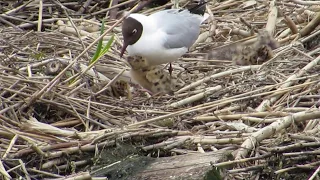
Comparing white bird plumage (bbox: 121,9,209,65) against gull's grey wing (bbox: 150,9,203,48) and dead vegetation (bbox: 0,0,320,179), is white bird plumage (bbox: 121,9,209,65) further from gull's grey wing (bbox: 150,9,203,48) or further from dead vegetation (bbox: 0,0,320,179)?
dead vegetation (bbox: 0,0,320,179)

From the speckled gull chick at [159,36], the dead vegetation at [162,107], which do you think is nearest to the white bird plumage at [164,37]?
the speckled gull chick at [159,36]

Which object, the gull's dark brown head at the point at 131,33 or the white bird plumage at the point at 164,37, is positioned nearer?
the white bird plumage at the point at 164,37

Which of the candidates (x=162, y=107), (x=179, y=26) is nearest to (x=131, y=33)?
(x=179, y=26)

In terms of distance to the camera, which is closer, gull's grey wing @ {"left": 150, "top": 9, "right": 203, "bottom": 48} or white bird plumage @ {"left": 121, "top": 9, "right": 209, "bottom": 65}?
white bird plumage @ {"left": 121, "top": 9, "right": 209, "bottom": 65}

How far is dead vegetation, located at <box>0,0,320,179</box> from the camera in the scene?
4.01m

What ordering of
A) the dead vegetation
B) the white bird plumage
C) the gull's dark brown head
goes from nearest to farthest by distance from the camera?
the dead vegetation → the white bird plumage → the gull's dark brown head

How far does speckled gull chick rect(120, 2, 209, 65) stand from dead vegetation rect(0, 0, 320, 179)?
18 cm

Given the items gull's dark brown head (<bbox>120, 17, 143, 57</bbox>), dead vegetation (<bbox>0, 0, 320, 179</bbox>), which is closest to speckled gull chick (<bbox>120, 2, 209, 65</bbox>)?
gull's dark brown head (<bbox>120, 17, 143, 57</bbox>)

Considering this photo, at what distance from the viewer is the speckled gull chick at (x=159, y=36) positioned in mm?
5480

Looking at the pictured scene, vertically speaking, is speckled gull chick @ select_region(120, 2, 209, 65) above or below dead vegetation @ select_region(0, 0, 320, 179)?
above

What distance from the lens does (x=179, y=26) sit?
5.80 m

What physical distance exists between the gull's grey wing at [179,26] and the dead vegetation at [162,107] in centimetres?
21

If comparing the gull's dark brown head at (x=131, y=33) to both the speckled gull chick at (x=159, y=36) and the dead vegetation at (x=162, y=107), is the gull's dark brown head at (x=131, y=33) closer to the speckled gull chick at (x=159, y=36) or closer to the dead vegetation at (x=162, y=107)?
the speckled gull chick at (x=159, y=36)

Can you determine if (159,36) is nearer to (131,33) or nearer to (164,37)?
(164,37)
